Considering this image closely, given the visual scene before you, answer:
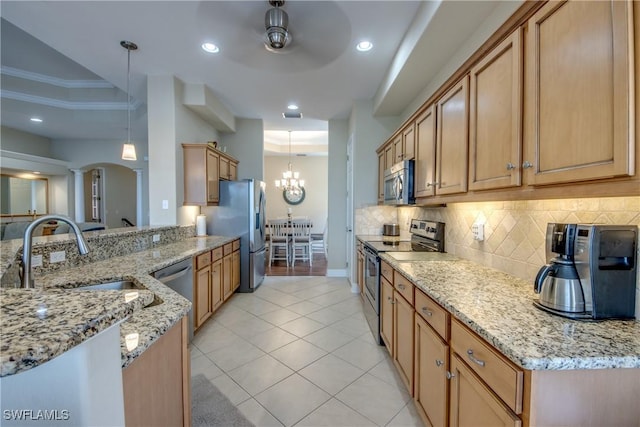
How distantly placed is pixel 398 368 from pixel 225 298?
2.31 metres

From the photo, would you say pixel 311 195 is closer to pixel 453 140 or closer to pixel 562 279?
pixel 453 140

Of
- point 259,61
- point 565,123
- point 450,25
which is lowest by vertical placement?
point 565,123

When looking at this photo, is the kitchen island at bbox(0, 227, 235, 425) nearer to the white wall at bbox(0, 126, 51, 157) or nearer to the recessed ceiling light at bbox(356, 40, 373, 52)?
the recessed ceiling light at bbox(356, 40, 373, 52)

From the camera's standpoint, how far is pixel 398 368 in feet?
6.50

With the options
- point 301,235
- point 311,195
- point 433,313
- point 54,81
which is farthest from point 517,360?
point 311,195

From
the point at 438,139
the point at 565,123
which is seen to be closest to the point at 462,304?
the point at 565,123

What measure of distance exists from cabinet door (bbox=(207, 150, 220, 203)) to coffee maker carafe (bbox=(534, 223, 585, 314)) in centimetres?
357

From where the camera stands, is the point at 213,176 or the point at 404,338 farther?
the point at 213,176

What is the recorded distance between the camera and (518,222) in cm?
158

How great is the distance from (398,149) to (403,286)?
165cm

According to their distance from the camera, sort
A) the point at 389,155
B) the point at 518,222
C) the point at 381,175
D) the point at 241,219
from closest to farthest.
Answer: the point at 518,222, the point at 389,155, the point at 381,175, the point at 241,219

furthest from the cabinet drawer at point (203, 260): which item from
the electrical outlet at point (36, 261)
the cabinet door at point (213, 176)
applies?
the electrical outlet at point (36, 261)

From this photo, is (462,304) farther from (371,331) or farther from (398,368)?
(371,331)

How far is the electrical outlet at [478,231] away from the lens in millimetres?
1918
